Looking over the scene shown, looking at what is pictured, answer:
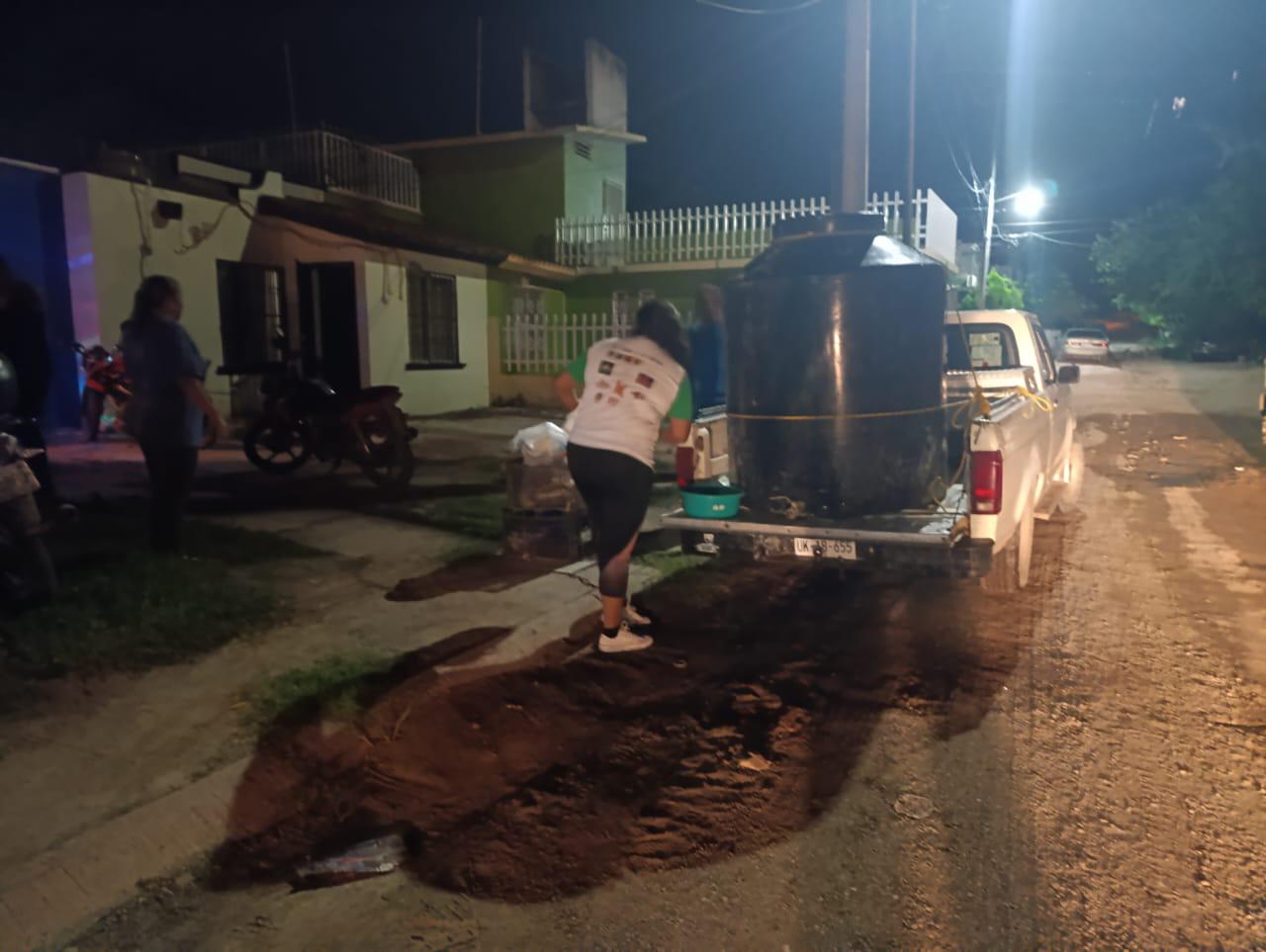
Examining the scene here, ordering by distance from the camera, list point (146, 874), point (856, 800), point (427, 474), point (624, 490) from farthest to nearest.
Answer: point (427, 474) < point (624, 490) < point (856, 800) < point (146, 874)

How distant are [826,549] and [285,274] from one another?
449 inches

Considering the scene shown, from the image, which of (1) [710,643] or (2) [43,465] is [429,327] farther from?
(1) [710,643]

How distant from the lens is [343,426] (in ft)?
28.2

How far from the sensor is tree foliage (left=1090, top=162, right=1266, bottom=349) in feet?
96.9

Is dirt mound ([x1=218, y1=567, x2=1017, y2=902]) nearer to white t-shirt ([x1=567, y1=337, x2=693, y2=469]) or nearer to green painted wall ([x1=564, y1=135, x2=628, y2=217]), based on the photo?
white t-shirt ([x1=567, y1=337, x2=693, y2=469])

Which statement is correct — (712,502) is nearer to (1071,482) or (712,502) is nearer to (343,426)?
(343,426)

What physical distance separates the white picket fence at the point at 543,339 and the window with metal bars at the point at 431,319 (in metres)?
1.29

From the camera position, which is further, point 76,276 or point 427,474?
point 76,276

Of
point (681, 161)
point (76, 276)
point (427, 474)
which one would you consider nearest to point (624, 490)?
point (427, 474)

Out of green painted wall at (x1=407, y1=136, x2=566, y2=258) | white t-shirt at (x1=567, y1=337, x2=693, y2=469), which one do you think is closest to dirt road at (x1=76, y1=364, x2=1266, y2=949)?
white t-shirt at (x1=567, y1=337, x2=693, y2=469)

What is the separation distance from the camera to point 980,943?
8.43 ft

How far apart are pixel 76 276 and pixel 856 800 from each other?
1101cm

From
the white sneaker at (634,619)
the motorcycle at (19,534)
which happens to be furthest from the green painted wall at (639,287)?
the motorcycle at (19,534)

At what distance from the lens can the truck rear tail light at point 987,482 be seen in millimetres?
4898
